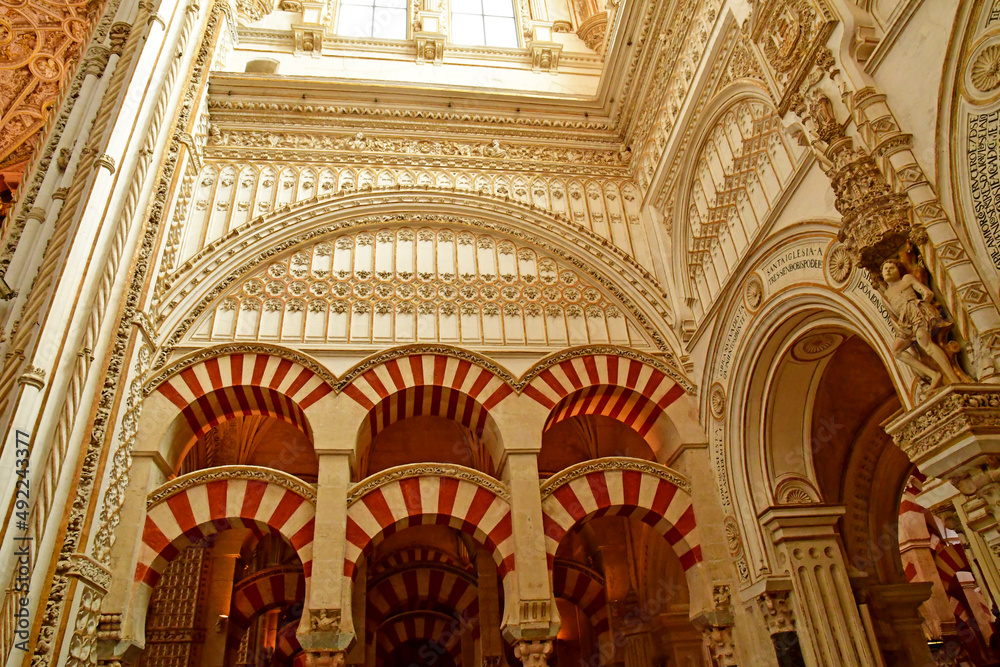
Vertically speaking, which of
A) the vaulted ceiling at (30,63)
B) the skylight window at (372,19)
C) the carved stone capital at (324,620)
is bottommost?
the carved stone capital at (324,620)

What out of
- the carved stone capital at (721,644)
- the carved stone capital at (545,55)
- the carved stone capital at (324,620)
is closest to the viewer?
the carved stone capital at (324,620)

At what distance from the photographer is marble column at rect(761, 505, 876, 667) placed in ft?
16.4

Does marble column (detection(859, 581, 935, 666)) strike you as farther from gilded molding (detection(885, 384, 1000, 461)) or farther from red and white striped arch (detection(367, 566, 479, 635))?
red and white striped arch (detection(367, 566, 479, 635))

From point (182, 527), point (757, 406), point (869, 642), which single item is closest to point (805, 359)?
point (757, 406)

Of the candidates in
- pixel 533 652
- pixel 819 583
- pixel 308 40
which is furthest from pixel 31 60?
pixel 819 583

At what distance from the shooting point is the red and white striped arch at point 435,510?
5.82 metres

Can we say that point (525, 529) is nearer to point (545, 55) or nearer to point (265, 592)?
point (265, 592)

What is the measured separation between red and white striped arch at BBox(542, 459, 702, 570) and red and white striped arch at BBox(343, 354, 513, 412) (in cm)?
107

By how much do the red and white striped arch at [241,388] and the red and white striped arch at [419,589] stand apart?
3729 mm

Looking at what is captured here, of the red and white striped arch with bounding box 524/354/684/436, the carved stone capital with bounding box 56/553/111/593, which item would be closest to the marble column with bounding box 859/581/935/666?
the red and white striped arch with bounding box 524/354/684/436

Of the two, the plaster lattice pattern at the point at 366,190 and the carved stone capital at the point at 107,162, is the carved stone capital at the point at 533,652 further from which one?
the carved stone capital at the point at 107,162

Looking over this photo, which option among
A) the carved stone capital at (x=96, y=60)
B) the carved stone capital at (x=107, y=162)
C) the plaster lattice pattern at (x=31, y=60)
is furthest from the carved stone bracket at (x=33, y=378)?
the plaster lattice pattern at (x=31, y=60)

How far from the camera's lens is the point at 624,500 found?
245 inches

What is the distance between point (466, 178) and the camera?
316 inches
